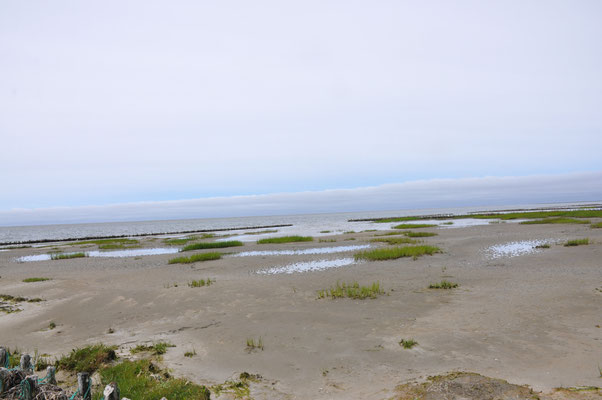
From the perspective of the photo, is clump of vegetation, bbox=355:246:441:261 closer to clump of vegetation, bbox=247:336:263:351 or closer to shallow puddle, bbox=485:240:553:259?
shallow puddle, bbox=485:240:553:259

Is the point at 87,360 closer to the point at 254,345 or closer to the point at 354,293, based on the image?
the point at 254,345

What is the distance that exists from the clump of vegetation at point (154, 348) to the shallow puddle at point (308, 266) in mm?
11463

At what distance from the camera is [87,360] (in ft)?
26.1

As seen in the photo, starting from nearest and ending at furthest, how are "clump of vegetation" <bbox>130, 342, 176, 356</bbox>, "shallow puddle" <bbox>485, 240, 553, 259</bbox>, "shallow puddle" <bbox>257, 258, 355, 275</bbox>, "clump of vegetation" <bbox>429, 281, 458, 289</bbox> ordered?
"clump of vegetation" <bbox>130, 342, 176, 356</bbox> < "clump of vegetation" <bbox>429, 281, 458, 289</bbox> < "shallow puddle" <bbox>257, 258, 355, 275</bbox> < "shallow puddle" <bbox>485, 240, 553, 259</bbox>

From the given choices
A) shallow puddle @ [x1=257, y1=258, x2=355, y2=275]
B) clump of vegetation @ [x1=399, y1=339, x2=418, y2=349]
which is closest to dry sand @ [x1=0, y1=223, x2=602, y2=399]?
clump of vegetation @ [x1=399, y1=339, x2=418, y2=349]

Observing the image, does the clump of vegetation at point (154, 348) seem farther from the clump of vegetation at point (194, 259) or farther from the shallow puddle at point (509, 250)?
the shallow puddle at point (509, 250)

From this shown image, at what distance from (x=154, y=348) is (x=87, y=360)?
1678mm

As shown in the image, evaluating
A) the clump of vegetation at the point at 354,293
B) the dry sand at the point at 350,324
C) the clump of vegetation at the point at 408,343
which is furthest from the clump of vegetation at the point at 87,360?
the clump of vegetation at the point at 354,293

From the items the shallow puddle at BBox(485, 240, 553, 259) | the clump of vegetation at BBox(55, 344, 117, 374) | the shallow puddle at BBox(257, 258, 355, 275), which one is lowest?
the shallow puddle at BBox(257, 258, 355, 275)

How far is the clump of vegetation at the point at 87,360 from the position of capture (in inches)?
308

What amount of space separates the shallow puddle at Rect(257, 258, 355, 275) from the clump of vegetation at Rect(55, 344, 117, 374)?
12814 mm

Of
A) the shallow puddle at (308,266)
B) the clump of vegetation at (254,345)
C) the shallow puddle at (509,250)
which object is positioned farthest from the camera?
the shallow puddle at (509,250)

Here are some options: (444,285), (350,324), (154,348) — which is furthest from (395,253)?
(154,348)

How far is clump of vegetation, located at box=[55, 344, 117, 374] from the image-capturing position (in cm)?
782
